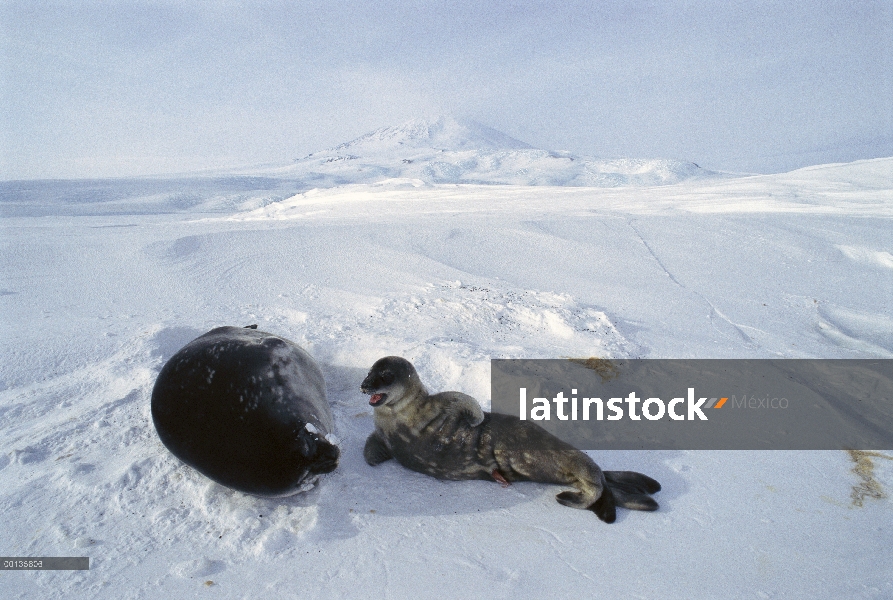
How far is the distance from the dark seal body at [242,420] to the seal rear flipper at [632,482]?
63.1 inches

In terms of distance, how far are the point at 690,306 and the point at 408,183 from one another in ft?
64.8

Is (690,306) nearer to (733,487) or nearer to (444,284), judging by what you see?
(444,284)

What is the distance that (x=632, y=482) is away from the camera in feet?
9.92

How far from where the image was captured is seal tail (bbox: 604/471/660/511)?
2.80m

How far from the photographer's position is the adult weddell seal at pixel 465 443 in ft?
9.69

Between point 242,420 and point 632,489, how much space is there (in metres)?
2.14

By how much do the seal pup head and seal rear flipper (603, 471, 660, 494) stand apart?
1.21 metres

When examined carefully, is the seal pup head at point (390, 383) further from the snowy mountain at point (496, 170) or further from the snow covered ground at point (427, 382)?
the snowy mountain at point (496, 170)

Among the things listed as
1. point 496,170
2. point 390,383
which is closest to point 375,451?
point 390,383

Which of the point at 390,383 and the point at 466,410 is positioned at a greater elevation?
the point at 390,383

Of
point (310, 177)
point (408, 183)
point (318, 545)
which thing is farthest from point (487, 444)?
point (310, 177)
